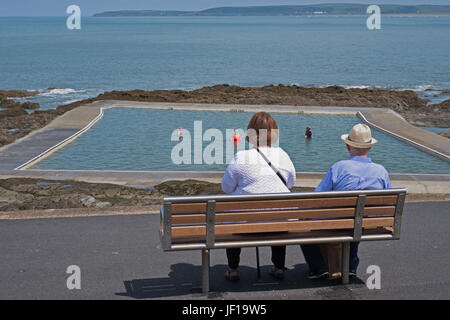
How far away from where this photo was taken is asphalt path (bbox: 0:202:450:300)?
5016 millimetres

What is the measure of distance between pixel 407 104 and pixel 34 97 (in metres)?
27.7

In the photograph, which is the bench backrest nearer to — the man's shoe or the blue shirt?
the blue shirt

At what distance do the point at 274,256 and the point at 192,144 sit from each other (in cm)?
1636

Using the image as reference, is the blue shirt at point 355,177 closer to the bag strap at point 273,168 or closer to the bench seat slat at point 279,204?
the bench seat slat at point 279,204

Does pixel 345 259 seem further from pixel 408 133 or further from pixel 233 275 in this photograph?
pixel 408 133

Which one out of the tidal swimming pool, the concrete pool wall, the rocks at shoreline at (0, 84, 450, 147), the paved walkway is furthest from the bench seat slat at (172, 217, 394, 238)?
the rocks at shoreline at (0, 84, 450, 147)

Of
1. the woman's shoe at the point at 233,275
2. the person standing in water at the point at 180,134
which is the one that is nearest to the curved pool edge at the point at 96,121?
the person standing in water at the point at 180,134

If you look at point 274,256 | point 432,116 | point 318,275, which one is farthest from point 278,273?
point 432,116

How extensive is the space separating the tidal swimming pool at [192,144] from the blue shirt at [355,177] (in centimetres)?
1207

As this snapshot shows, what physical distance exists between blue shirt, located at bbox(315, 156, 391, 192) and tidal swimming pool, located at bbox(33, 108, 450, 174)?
12.1m

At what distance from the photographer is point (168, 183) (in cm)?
1262

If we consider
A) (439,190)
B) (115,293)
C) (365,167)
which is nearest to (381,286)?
(365,167)

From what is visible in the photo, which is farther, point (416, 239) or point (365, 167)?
point (416, 239)
